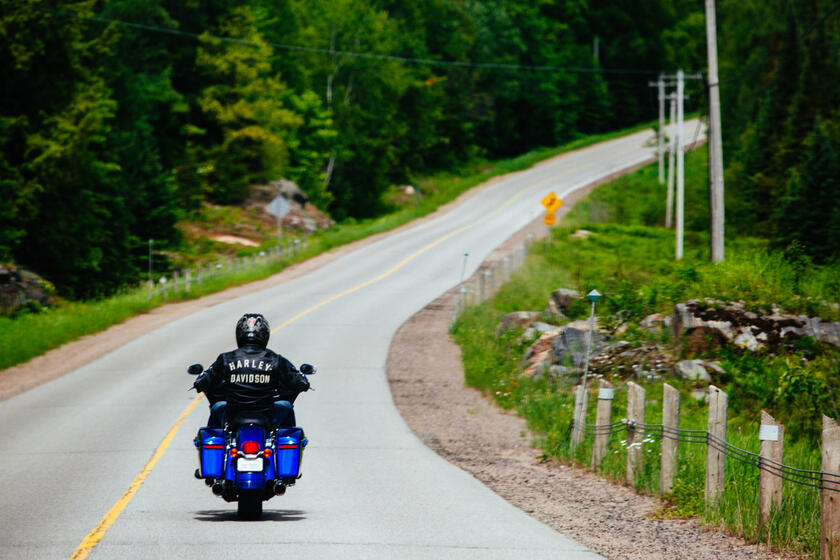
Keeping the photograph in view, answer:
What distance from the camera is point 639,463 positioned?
11.8m

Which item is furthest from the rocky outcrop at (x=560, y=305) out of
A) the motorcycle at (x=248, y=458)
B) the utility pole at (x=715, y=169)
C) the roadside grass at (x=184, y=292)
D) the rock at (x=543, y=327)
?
the motorcycle at (x=248, y=458)

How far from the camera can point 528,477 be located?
12.5m

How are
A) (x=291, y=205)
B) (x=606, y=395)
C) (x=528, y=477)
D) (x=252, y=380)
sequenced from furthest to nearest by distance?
1. (x=291, y=205)
2. (x=606, y=395)
3. (x=528, y=477)
4. (x=252, y=380)

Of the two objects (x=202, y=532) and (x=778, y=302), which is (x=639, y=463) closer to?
(x=202, y=532)

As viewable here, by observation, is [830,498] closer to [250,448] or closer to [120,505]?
[250,448]

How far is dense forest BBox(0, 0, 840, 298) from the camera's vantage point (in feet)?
124

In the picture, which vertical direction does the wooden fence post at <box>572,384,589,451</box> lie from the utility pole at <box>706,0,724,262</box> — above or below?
below

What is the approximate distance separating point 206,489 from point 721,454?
555 cm

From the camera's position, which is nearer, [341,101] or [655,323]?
[655,323]

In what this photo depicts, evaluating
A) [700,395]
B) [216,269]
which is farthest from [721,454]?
[216,269]

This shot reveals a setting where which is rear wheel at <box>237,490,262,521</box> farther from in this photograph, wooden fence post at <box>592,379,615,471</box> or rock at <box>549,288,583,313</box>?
rock at <box>549,288,583,313</box>

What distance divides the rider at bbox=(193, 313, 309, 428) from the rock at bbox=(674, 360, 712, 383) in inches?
441

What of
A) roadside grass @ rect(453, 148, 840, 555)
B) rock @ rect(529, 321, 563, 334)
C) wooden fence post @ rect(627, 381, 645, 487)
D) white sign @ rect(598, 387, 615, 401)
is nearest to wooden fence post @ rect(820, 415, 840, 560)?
roadside grass @ rect(453, 148, 840, 555)

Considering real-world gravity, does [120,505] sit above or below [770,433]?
below
